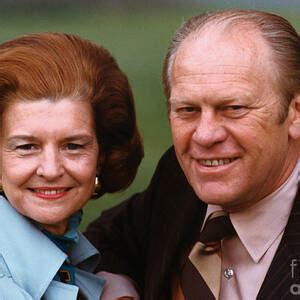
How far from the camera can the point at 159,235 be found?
2959 mm

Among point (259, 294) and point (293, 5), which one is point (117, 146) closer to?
point (259, 294)

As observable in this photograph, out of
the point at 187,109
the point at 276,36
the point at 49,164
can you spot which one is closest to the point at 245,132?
the point at 187,109

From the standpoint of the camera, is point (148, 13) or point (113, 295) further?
point (148, 13)

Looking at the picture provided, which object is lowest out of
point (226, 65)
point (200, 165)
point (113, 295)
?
point (113, 295)

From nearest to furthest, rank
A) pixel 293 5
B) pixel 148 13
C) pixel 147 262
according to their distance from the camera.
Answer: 1. pixel 147 262
2. pixel 293 5
3. pixel 148 13

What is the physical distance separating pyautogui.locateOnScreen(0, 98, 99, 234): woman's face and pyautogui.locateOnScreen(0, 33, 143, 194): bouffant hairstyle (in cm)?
4

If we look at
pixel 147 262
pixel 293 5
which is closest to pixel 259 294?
pixel 147 262

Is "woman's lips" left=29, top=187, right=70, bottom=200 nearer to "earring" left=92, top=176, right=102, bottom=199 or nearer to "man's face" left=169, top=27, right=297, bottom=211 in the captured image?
"earring" left=92, top=176, right=102, bottom=199

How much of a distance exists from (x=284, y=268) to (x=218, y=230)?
241 mm

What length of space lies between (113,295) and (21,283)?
430 mm

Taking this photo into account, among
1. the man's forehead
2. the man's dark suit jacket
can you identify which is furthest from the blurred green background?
the man's forehead

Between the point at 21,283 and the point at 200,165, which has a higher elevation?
the point at 200,165

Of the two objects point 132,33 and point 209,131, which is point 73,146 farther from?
point 132,33

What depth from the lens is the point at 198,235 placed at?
9.27 ft
